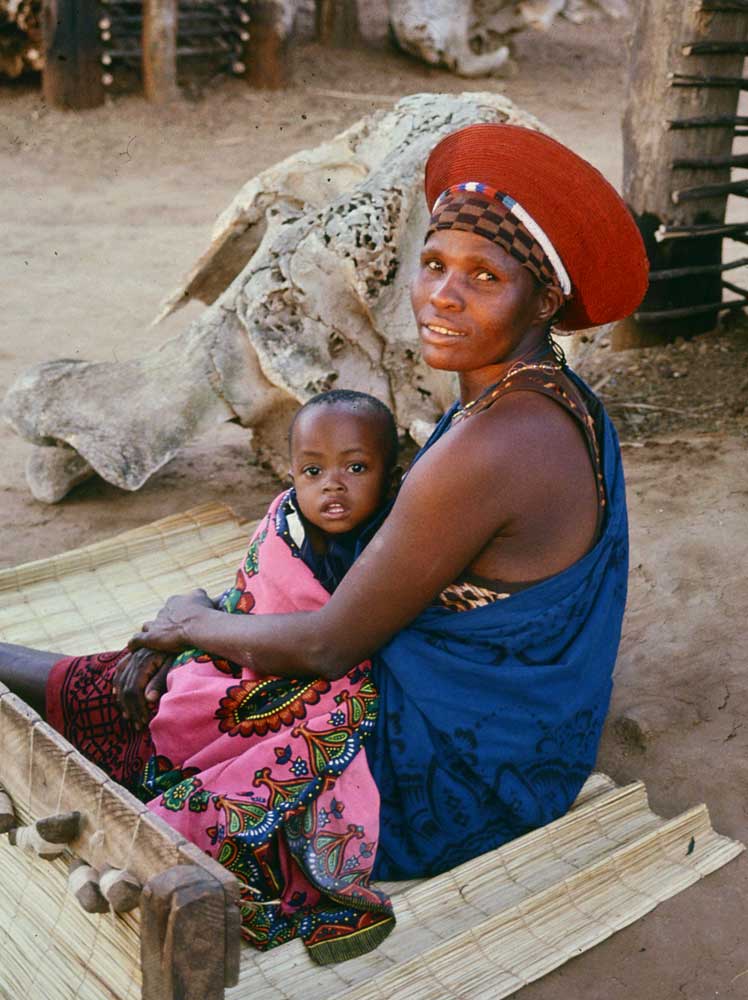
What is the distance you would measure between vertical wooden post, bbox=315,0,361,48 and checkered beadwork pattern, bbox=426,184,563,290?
1075cm

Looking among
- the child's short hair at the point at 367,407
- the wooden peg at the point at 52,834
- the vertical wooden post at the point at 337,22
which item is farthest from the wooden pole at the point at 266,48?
the wooden peg at the point at 52,834

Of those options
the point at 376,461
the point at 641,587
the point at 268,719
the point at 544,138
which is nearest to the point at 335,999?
the point at 268,719

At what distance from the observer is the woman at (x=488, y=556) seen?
6.71 feet

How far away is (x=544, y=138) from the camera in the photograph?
6.86 ft

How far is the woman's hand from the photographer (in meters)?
2.31

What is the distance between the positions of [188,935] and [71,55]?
975 cm

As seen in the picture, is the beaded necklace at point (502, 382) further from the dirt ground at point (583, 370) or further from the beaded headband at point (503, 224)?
the dirt ground at point (583, 370)

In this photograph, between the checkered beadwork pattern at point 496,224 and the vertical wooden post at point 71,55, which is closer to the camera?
the checkered beadwork pattern at point 496,224

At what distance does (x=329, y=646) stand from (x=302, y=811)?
0.28 metres

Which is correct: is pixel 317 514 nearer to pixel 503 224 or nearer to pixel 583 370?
pixel 503 224

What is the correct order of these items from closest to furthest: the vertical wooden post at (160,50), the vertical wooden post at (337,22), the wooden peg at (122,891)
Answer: the wooden peg at (122,891), the vertical wooden post at (160,50), the vertical wooden post at (337,22)

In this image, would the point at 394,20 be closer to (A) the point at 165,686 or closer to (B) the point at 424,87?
(B) the point at 424,87

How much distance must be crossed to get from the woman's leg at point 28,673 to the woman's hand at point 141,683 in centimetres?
17

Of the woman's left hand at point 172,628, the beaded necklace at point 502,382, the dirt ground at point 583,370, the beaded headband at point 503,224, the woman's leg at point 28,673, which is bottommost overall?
the dirt ground at point 583,370
